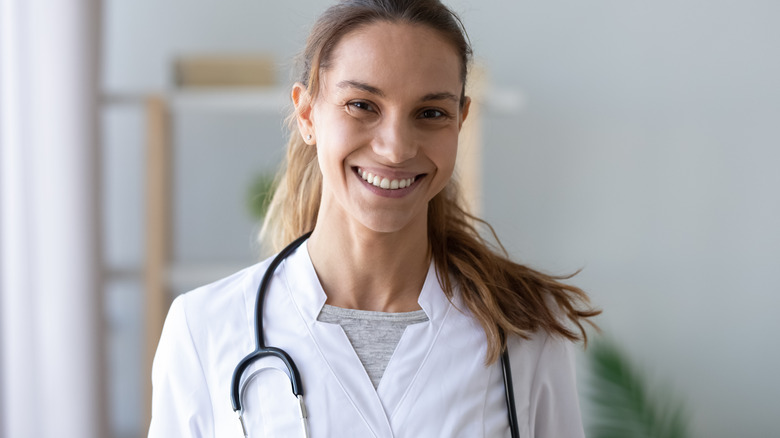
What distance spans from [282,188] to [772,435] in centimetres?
213

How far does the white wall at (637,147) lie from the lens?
258 centimetres

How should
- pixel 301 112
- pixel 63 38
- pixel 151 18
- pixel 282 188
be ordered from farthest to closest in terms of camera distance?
1. pixel 151 18
2. pixel 63 38
3. pixel 282 188
4. pixel 301 112

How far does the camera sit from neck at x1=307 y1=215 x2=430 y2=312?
1.14 meters

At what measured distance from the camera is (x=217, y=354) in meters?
1.12

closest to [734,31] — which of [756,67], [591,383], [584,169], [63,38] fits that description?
[756,67]

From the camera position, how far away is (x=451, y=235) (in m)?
1.28

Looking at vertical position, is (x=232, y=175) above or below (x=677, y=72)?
below

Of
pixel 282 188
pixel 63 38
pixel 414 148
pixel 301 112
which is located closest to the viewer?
pixel 414 148

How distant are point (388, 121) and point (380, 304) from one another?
28 centimetres

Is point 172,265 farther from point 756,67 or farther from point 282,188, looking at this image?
point 756,67

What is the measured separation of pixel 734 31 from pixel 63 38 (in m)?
2.04

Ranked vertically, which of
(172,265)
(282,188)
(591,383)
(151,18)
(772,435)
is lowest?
(772,435)

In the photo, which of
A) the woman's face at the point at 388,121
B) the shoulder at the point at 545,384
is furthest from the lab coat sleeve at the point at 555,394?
the woman's face at the point at 388,121

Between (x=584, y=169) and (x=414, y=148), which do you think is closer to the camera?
(x=414, y=148)
